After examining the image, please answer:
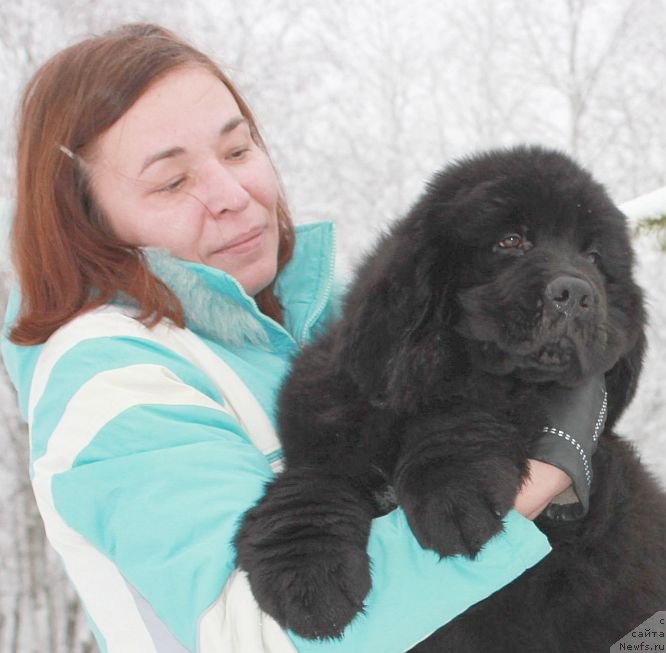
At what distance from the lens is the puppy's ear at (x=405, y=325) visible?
58.5 inches

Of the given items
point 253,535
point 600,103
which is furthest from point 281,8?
point 253,535

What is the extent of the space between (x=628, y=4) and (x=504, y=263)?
5504mm

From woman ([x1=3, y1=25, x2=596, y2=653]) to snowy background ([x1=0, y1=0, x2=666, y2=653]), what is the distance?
4.01 meters

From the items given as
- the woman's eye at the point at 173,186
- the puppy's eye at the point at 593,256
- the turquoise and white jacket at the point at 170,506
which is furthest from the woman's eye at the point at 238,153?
the puppy's eye at the point at 593,256

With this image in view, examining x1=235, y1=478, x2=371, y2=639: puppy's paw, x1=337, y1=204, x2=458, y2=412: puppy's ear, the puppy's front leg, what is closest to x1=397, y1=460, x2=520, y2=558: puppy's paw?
the puppy's front leg

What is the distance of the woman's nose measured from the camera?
189 centimetres

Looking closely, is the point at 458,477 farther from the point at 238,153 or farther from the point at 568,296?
the point at 238,153

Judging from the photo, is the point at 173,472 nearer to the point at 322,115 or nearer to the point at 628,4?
the point at 322,115

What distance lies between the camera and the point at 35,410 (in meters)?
1.50

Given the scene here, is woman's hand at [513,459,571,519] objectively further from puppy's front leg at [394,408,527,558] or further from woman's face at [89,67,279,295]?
woman's face at [89,67,279,295]

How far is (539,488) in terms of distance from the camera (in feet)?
4.48

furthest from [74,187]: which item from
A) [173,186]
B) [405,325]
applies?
A: [405,325]

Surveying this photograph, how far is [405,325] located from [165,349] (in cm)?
49

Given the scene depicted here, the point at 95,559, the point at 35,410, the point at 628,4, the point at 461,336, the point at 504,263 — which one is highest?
the point at 628,4
